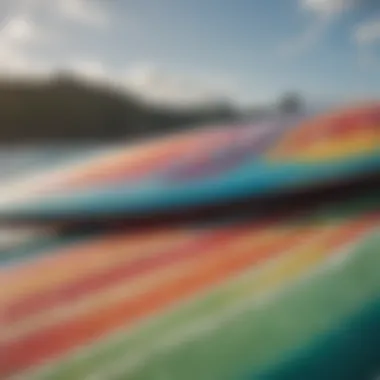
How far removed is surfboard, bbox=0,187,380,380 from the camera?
104cm

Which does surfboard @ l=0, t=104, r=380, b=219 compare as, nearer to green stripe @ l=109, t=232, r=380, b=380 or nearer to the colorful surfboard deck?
the colorful surfboard deck

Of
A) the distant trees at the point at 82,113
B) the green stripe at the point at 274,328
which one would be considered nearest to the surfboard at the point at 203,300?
the green stripe at the point at 274,328

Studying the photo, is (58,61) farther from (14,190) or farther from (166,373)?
(166,373)

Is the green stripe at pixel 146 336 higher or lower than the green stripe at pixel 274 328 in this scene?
higher

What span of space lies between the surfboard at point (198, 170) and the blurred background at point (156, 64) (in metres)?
0.04

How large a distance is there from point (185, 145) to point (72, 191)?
25cm

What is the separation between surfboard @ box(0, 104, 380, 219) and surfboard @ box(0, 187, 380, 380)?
55 mm

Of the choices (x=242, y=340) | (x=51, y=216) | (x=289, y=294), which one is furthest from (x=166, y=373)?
(x=51, y=216)

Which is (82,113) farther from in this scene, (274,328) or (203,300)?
(274,328)

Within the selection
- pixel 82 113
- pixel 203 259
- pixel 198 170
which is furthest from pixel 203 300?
pixel 82 113

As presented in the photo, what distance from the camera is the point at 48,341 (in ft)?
3.49

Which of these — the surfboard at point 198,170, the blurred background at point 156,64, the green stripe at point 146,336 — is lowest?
the green stripe at point 146,336

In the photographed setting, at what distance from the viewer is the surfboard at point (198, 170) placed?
3.65 ft

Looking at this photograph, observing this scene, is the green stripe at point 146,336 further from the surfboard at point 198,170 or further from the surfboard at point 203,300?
the surfboard at point 198,170
